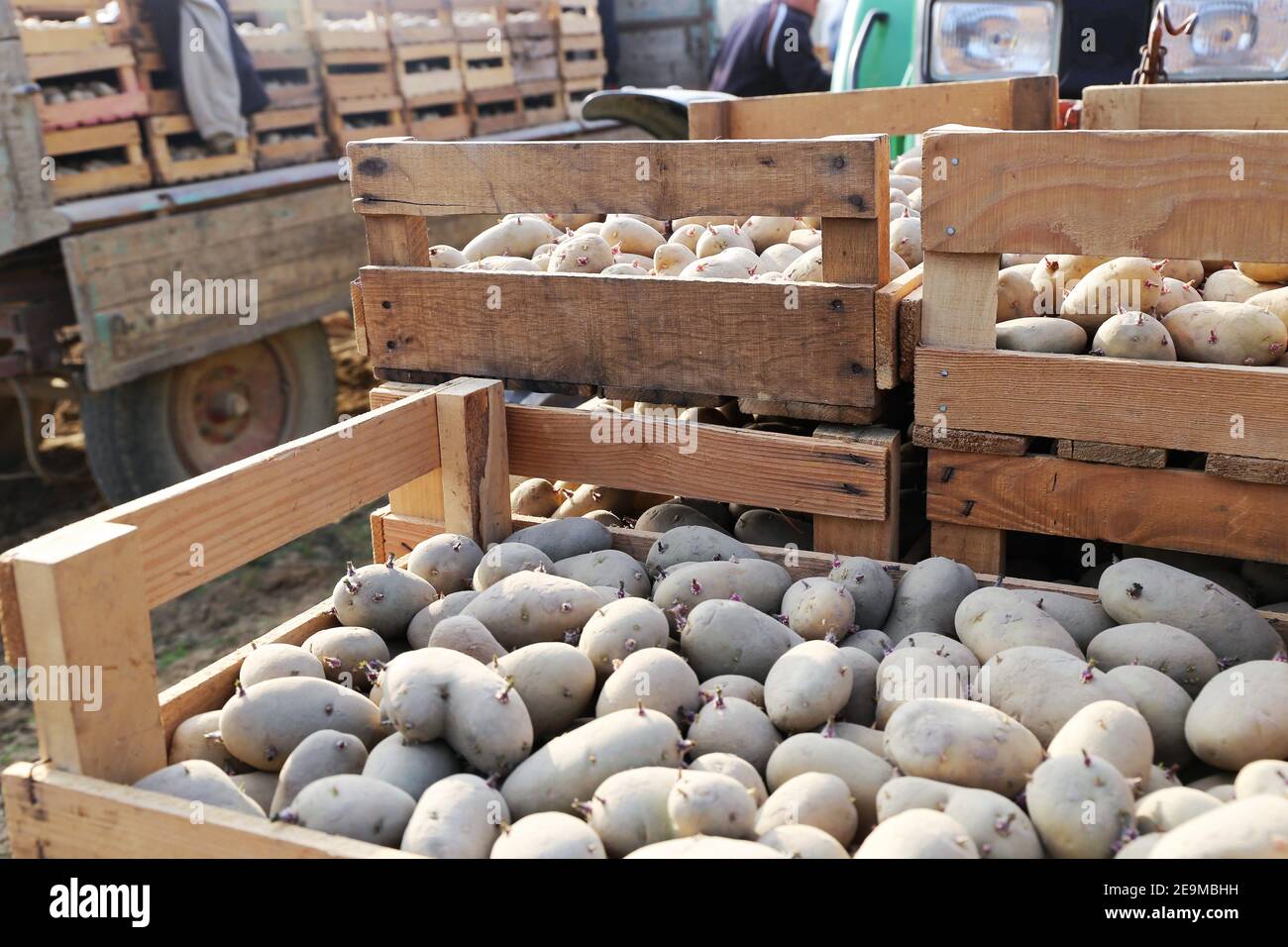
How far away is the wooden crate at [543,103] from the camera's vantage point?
927 centimetres

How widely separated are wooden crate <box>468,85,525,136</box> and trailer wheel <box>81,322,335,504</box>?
2122 millimetres

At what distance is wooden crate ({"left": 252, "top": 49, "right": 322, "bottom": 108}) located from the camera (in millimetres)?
7215

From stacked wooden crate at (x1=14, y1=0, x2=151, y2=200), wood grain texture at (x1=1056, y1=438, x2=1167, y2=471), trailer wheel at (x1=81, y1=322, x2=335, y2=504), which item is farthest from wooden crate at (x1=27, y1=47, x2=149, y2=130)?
wood grain texture at (x1=1056, y1=438, x2=1167, y2=471)

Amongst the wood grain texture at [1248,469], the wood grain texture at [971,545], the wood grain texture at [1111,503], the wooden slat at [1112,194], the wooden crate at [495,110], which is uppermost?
the wooden crate at [495,110]

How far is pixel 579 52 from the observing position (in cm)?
1005

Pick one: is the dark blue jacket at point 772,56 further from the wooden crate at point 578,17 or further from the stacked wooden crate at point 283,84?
the stacked wooden crate at point 283,84

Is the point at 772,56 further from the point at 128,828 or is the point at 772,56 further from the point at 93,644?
the point at 128,828

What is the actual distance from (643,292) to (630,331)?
4.0 inches

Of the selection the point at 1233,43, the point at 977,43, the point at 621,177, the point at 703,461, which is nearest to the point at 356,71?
the point at 977,43

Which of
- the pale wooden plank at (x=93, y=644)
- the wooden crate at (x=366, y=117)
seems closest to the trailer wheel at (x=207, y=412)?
the wooden crate at (x=366, y=117)

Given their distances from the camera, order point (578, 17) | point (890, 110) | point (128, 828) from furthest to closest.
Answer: point (578, 17)
point (890, 110)
point (128, 828)

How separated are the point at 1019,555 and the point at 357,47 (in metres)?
6.02

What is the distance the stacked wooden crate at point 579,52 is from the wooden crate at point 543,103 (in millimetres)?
89

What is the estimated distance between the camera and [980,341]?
104 inches
